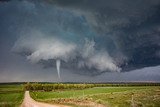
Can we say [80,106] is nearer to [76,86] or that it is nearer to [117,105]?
[117,105]

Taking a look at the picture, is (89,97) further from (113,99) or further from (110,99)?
(113,99)

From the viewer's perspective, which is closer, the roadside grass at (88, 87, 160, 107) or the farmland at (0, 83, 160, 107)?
the roadside grass at (88, 87, 160, 107)

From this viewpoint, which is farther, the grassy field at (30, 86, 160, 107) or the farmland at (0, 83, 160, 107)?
the farmland at (0, 83, 160, 107)

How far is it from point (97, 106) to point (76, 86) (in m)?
89.5

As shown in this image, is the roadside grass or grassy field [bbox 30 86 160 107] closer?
the roadside grass

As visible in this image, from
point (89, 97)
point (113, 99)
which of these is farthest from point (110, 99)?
point (89, 97)

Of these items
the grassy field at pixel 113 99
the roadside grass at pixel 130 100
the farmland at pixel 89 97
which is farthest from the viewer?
the farmland at pixel 89 97

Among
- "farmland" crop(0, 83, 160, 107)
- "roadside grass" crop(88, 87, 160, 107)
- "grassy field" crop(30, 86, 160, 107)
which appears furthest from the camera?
"farmland" crop(0, 83, 160, 107)

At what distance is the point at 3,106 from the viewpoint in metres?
51.0

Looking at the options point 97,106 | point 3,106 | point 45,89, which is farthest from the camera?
point 45,89

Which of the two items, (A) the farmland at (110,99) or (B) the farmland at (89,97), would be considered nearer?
(A) the farmland at (110,99)

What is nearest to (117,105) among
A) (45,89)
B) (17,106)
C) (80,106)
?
(80,106)

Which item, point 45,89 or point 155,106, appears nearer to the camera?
point 155,106

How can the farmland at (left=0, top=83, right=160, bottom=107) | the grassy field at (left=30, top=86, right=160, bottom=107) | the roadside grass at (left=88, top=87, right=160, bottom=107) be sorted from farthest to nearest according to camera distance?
the farmland at (left=0, top=83, right=160, bottom=107) → the grassy field at (left=30, top=86, right=160, bottom=107) → the roadside grass at (left=88, top=87, right=160, bottom=107)
